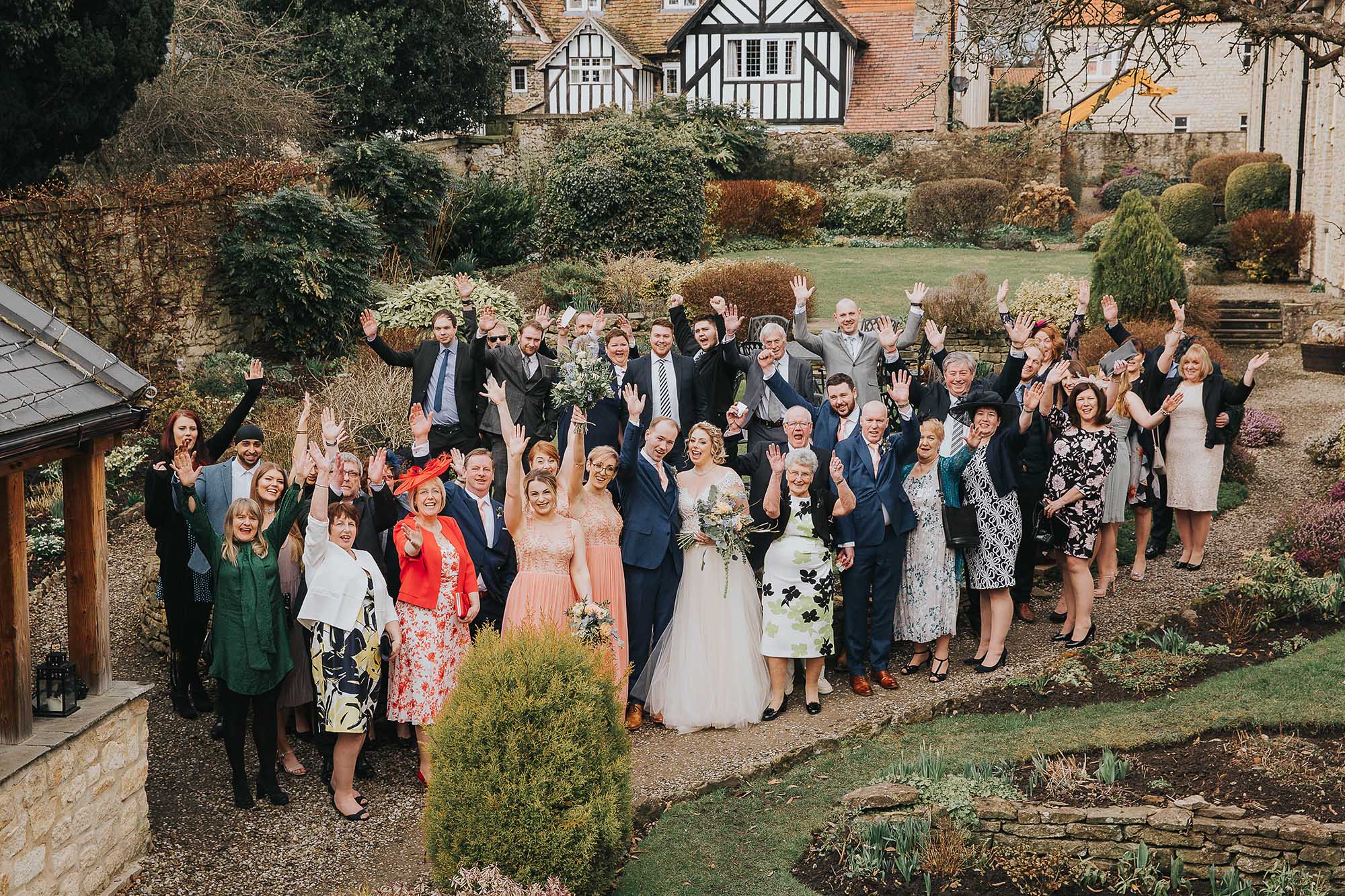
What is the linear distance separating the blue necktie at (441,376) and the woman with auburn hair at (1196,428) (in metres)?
5.76

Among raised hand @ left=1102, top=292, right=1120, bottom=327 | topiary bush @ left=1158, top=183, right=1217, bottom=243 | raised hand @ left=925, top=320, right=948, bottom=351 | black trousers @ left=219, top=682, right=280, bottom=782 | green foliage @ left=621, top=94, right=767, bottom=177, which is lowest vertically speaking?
black trousers @ left=219, top=682, right=280, bottom=782

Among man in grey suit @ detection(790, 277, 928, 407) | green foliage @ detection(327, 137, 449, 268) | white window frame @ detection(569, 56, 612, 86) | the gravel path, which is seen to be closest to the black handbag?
the gravel path

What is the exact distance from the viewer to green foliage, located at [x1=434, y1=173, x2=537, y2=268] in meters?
21.7

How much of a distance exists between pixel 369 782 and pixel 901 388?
14.3 feet

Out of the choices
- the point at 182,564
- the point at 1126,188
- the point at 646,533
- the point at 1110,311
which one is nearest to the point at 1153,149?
the point at 1126,188

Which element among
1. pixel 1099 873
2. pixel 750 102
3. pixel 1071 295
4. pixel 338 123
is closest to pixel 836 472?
pixel 1099 873

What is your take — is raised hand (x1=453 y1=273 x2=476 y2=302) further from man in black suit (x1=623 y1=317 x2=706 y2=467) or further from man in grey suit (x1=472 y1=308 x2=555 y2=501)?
man in black suit (x1=623 y1=317 x2=706 y2=467)

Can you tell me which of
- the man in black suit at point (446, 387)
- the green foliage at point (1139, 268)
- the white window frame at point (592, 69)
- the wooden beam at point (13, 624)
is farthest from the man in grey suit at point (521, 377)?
the white window frame at point (592, 69)

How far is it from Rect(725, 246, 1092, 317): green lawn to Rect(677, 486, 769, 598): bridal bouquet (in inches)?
484

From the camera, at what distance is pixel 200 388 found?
14.0 metres

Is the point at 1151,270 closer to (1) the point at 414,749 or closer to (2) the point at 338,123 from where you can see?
(1) the point at 414,749

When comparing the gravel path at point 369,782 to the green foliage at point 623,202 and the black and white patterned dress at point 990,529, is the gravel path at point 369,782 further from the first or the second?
the green foliage at point 623,202

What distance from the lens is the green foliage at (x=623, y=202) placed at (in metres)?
20.8

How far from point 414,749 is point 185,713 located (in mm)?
1513
